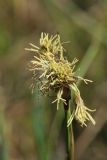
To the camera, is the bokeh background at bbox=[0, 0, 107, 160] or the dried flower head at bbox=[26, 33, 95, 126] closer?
the dried flower head at bbox=[26, 33, 95, 126]

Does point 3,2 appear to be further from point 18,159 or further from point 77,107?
point 77,107

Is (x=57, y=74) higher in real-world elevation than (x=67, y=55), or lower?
lower

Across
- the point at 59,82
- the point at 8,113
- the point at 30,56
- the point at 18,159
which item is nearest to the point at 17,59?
the point at 30,56

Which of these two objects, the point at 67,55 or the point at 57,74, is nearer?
the point at 57,74

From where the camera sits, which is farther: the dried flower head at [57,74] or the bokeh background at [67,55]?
the bokeh background at [67,55]
